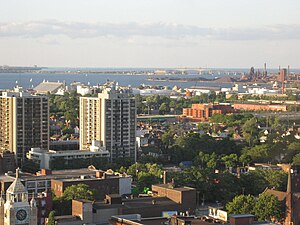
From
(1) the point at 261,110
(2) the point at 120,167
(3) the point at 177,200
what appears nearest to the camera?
(3) the point at 177,200

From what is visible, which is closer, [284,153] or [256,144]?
[284,153]

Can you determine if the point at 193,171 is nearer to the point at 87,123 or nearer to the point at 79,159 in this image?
the point at 79,159

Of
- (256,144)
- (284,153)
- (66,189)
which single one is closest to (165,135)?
(256,144)

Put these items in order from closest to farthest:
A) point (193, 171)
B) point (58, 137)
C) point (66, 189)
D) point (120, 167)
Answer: point (66, 189), point (193, 171), point (120, 167), point (58, 137)

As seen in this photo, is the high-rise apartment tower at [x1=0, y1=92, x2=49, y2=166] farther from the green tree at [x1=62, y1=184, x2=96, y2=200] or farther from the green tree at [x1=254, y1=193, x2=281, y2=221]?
the green tree at [x1=254, y1=193, x2=281, y2=221]

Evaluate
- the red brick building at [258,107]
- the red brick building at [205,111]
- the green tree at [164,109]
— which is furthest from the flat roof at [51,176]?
the green tree at [164,109]

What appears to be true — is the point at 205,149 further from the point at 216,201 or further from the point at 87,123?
the point at 216,201

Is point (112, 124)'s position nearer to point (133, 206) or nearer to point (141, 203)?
point (141, 203)

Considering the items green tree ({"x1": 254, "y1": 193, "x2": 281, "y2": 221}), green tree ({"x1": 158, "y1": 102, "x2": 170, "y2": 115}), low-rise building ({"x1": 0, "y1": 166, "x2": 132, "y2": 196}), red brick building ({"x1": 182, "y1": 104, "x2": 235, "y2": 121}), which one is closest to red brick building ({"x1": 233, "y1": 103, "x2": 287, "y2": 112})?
red brick building ({"x1": 182, "y1": 104, "x2": 235, "y2": 121})
